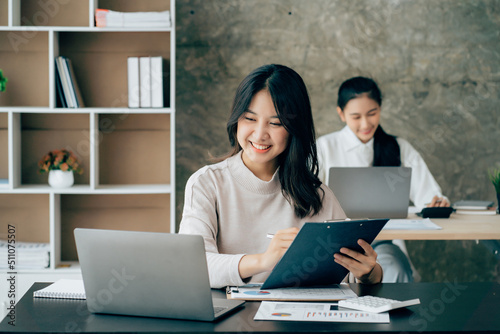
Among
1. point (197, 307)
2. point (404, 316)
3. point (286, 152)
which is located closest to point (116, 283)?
point (197, 307)

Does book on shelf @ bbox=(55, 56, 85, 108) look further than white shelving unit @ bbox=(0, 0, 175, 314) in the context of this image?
No

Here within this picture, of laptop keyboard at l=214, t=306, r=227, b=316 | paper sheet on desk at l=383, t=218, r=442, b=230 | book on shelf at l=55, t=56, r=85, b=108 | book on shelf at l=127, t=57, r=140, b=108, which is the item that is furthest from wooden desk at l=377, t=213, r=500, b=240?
book on shelf at l=55, t=56, r=85, b=108

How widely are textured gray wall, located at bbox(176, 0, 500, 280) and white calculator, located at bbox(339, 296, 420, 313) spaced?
251 cm

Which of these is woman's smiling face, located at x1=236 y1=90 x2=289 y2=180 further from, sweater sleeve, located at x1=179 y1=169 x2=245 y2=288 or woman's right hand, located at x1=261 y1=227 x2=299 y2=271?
woman's right hand, located at x1=261 y1=227 x2=299 y2=271

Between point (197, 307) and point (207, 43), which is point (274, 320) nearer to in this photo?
point (197, 307)

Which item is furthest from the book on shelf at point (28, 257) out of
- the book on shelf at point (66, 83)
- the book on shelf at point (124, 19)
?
the book on shelf at point (124, 19)

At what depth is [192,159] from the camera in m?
3.76

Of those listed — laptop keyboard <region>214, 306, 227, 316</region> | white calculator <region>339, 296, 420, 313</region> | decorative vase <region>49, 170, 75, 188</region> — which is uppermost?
decorative vase <region>49, 170, 75, 188</region>

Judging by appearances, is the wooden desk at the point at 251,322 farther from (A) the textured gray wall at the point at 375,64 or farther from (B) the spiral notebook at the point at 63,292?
(A) the textured gray wall at the point at 375,64

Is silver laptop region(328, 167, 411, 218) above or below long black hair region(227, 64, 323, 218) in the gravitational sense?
below

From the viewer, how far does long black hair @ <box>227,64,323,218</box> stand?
1694 mm

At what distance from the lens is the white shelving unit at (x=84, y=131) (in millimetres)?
3248

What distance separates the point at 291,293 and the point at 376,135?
2.15m

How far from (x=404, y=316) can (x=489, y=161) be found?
2.98m
